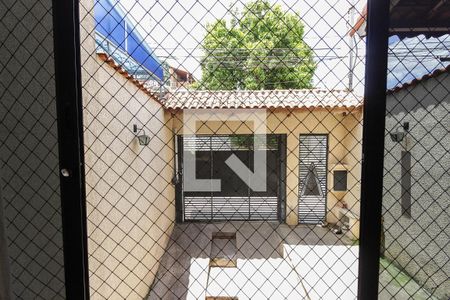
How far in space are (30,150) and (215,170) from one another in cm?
536

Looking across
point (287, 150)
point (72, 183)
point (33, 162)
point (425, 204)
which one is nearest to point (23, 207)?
point (33, 162)

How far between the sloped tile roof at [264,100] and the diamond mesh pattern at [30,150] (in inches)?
151

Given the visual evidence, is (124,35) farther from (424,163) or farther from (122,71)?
(424,163)

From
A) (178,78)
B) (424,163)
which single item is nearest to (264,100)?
(178,78)

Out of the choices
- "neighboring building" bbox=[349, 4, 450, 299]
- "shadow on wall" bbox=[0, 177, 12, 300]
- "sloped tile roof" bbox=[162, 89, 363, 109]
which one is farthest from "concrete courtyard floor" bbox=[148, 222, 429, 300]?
"sloped tile roof" bbox=[162, 89, 363, 109]

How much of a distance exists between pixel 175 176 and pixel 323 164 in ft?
9.58

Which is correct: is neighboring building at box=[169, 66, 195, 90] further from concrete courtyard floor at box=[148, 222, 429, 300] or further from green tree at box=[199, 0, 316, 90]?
concrete courtyard floor at box=[148, 222, 429, 300]

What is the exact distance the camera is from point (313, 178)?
6051mm

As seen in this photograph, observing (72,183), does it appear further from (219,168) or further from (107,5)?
(219,168)

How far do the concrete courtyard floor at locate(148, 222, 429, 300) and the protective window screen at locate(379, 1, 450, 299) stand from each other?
189mm

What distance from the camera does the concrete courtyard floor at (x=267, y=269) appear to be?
3.30 m

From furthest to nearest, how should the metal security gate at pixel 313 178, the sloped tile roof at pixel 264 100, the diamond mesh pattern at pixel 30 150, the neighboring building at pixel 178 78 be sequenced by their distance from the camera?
the metal security gate at pixel 313 178, the sloped tile roof at pixel 264 100, the neighboring building at pixel 178 78, the diamond mesh pattern at pixel 30 150

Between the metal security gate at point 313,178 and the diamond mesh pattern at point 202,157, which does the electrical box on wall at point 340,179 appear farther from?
the metal security gate at point 313,178

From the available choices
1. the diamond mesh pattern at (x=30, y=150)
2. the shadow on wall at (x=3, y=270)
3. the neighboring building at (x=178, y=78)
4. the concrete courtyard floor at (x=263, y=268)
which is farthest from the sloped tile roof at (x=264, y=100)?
the shadow on wall at (x=3, y=270)
